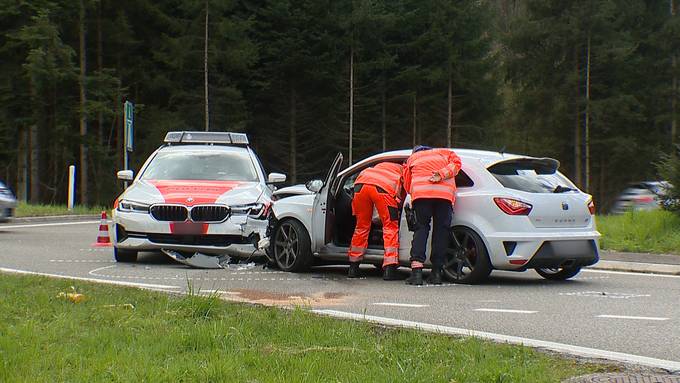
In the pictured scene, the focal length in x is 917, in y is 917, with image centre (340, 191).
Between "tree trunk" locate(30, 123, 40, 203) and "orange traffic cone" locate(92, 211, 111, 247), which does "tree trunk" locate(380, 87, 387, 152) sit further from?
"orange traffic cone" locate(92, 211, 111, 247)

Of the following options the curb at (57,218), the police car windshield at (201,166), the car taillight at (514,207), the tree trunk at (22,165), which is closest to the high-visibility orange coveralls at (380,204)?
the car taillight at (514,207)

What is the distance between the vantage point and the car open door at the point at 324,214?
11.5 meters

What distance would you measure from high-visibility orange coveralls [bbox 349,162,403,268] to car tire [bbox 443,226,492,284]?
2.19ft

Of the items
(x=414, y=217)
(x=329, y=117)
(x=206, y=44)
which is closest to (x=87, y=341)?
(x=414, y=217)

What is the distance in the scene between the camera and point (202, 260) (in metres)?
12.2

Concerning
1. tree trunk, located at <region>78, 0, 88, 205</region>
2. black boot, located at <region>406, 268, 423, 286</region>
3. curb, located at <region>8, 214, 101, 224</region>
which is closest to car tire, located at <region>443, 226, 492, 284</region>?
black boot, located at <region>406, 268, 423, 286</region>

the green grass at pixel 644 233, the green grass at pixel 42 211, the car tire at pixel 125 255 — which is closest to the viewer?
the car tire at pixel 125 255

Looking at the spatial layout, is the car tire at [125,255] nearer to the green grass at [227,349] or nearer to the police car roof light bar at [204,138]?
the police car roof light bar at [204,138]

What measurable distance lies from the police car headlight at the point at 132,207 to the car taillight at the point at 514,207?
4.74 m

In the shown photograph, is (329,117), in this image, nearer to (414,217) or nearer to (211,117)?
(211,117)

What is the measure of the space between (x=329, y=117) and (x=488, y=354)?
49.3 meters

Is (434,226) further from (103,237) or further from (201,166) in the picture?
(103,237)

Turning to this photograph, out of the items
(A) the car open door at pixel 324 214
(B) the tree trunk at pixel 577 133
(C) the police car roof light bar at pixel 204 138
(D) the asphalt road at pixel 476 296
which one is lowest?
(D) the asphalt road at pixel 476 296

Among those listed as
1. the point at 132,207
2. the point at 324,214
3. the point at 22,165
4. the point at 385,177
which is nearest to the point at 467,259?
the point at 385,177
